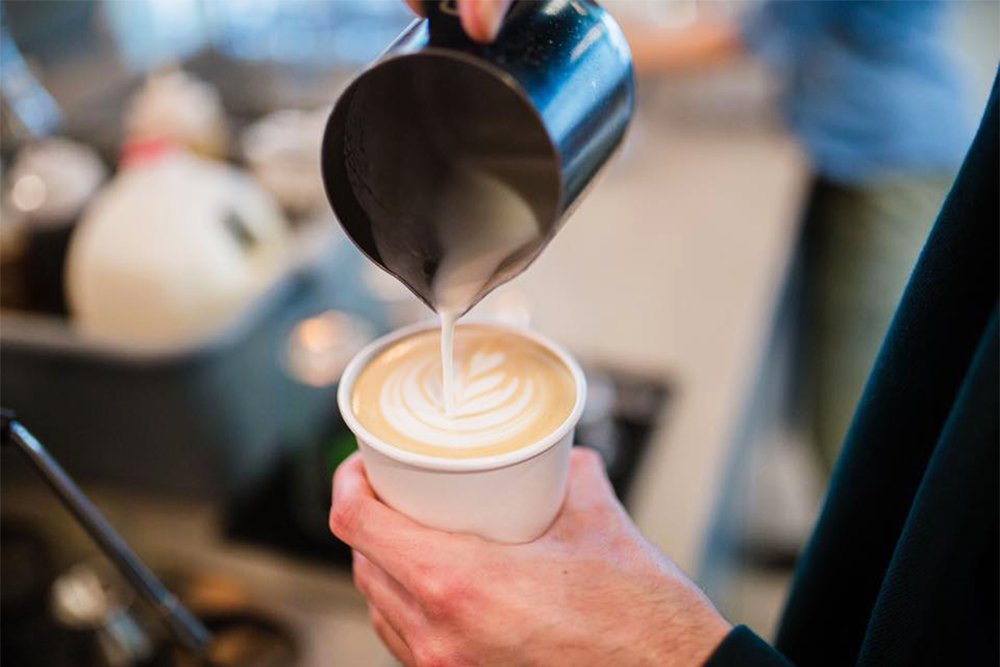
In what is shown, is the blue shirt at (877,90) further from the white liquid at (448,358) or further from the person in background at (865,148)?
the white liquid at (448,358)

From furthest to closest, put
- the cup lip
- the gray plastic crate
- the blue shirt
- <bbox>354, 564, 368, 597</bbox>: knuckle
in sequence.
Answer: the blue shirt
the gray plastic crate
<bbox>354, 564, 368, 597</bbox>: knuckle
the cup lip

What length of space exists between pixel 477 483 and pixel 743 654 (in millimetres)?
221

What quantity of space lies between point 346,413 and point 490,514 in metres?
0.14

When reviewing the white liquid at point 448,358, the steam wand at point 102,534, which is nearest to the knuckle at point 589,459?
the white liquid at point 448,358

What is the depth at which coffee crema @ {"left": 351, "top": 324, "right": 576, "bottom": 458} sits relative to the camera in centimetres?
70

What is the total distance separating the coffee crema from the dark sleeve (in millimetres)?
209

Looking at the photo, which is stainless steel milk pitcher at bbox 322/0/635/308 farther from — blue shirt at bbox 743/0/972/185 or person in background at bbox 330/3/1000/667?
blue shirt at bbox 743/0/972/185

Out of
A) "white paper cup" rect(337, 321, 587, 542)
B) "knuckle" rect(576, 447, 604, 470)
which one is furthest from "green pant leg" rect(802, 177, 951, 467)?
"white paper cup" rect(337, 321, 587, 542)

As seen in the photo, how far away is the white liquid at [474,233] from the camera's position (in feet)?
2.00

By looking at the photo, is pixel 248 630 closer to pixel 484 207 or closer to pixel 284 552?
pixel 284 552

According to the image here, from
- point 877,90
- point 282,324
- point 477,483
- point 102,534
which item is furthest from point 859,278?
point 102,534

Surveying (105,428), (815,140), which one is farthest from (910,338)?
(815,140)

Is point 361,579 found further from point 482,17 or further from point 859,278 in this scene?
point 859,278

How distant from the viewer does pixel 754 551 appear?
7.49ft
